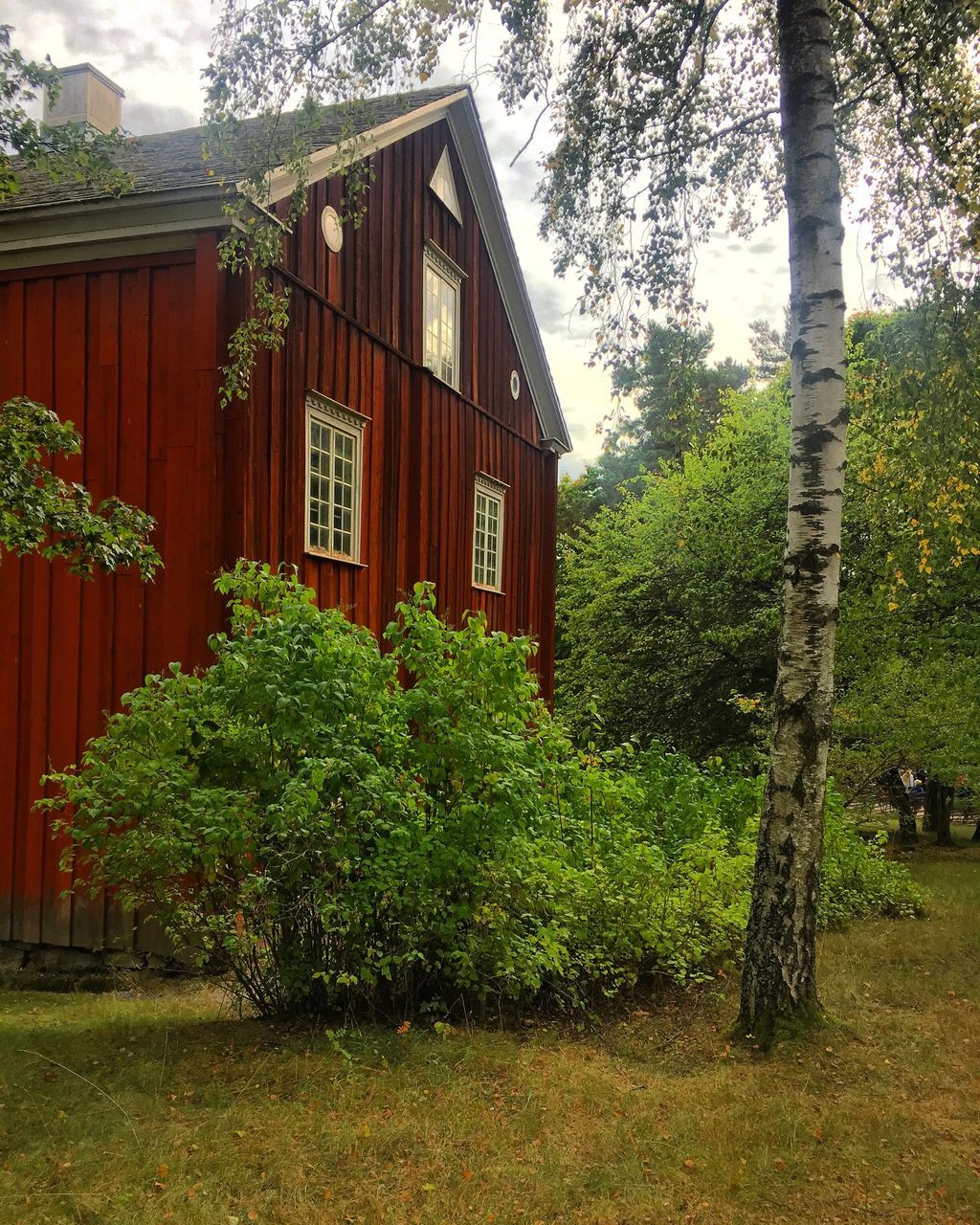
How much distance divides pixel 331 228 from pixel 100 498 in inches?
145

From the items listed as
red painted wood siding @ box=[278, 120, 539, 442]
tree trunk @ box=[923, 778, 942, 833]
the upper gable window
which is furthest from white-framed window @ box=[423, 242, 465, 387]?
tree trunk @ box=[923, 778, 942, 833]

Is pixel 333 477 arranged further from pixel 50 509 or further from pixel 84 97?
pixel 84 97

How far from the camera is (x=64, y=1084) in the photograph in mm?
4781

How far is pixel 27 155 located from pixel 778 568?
14414 millimetres

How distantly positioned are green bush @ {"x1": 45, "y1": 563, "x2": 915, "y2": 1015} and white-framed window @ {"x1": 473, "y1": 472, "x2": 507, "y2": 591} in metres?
7.27

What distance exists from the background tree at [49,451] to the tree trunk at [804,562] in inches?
162

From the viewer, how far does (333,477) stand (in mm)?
9656

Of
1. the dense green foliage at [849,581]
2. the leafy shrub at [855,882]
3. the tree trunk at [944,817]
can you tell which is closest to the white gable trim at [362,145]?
the dense green foliage at [849,581]

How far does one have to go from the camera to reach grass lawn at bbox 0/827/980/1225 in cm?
374

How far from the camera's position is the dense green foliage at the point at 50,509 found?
5.18m

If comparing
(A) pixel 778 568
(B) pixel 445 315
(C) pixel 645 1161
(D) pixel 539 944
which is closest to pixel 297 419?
(B) pixel 445 315

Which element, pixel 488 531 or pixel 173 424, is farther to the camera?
pixel 488 531

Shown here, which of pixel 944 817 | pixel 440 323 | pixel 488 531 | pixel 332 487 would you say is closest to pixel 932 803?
pixel 944 817

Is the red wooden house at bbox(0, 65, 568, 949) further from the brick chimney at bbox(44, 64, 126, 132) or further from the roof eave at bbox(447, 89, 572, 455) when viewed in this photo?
the brick chimney at bbox(44, 64, 126, 132)
